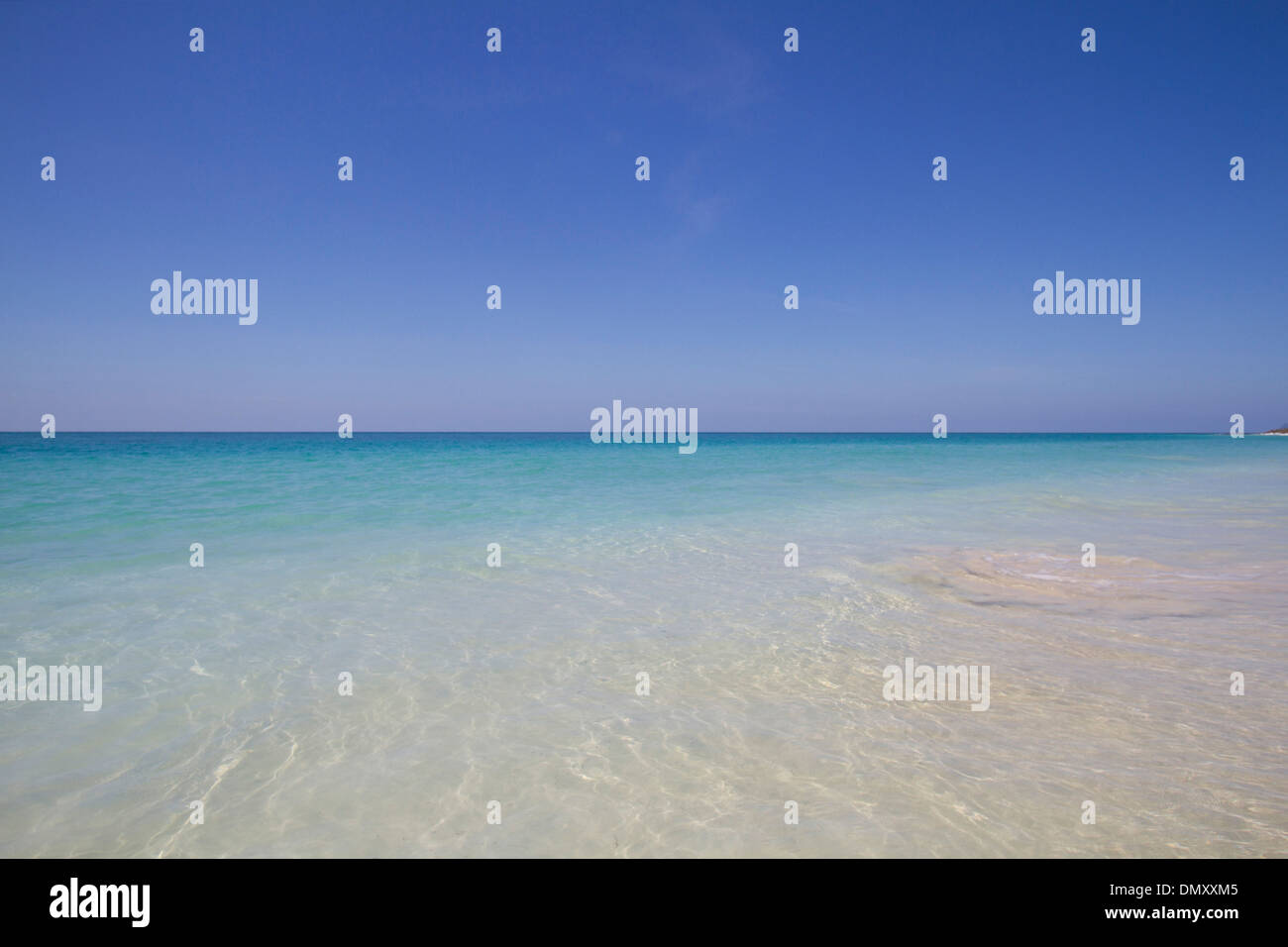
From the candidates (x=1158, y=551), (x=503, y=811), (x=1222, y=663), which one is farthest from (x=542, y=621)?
(x=1158, y=551)

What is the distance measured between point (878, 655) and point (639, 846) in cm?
319

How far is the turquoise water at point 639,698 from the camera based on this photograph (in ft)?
10.2

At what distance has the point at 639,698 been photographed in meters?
4.63

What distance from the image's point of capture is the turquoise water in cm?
310
